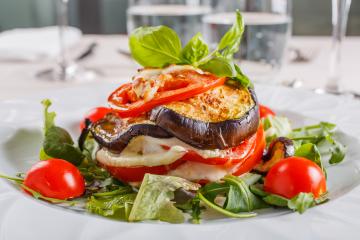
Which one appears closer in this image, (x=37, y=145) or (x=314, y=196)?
(x=314, y=196)

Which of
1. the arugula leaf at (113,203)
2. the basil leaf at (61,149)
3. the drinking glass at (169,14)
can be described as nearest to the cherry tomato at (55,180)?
the arugula leaf at (113,203)

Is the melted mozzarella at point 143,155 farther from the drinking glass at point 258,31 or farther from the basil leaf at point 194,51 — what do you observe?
the drinking glass at point 258,31

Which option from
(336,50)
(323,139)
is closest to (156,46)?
(323,139)

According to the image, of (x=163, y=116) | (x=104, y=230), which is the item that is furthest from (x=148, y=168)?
(x=104, y=230)

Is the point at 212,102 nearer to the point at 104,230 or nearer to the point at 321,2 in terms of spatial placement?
the point at 104,230

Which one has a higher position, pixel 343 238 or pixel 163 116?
pixel 163 116

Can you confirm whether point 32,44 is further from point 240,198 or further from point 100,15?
point 240,198

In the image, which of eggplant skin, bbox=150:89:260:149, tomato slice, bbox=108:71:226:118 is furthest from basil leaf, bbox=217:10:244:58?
eggplant skin, bbox=150:89:260:149
